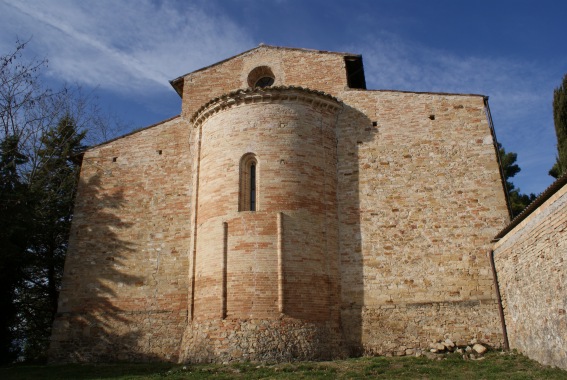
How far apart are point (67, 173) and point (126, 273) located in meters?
6.49

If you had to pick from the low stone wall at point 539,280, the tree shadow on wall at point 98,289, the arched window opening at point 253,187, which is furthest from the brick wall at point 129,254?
the low stone wall at point 539,280

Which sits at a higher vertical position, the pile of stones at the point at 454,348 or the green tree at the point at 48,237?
the green tree at the point at 48,237

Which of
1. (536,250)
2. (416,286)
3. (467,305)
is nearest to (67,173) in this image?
(416,286)

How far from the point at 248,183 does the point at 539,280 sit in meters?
7.10

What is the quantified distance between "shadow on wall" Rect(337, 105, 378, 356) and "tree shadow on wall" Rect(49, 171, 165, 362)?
5.32 meters

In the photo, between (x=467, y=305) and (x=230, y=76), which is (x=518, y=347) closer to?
(x=467, y=305)

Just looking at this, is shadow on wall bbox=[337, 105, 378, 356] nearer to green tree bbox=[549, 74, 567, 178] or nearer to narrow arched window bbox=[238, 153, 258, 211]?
narrow arched window bbox=[238, 153, 258, 211]

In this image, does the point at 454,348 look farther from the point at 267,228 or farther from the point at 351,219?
the point at 267,228

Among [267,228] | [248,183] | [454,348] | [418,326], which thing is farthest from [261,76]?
[454,348]

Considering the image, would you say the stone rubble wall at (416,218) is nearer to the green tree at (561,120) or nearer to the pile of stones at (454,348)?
the pile of stones at (454,348)

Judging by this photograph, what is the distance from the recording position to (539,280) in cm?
879

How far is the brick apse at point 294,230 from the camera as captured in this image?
37.1 ft

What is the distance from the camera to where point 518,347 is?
33.9 feet

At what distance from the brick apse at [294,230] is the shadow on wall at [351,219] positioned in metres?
0.03
